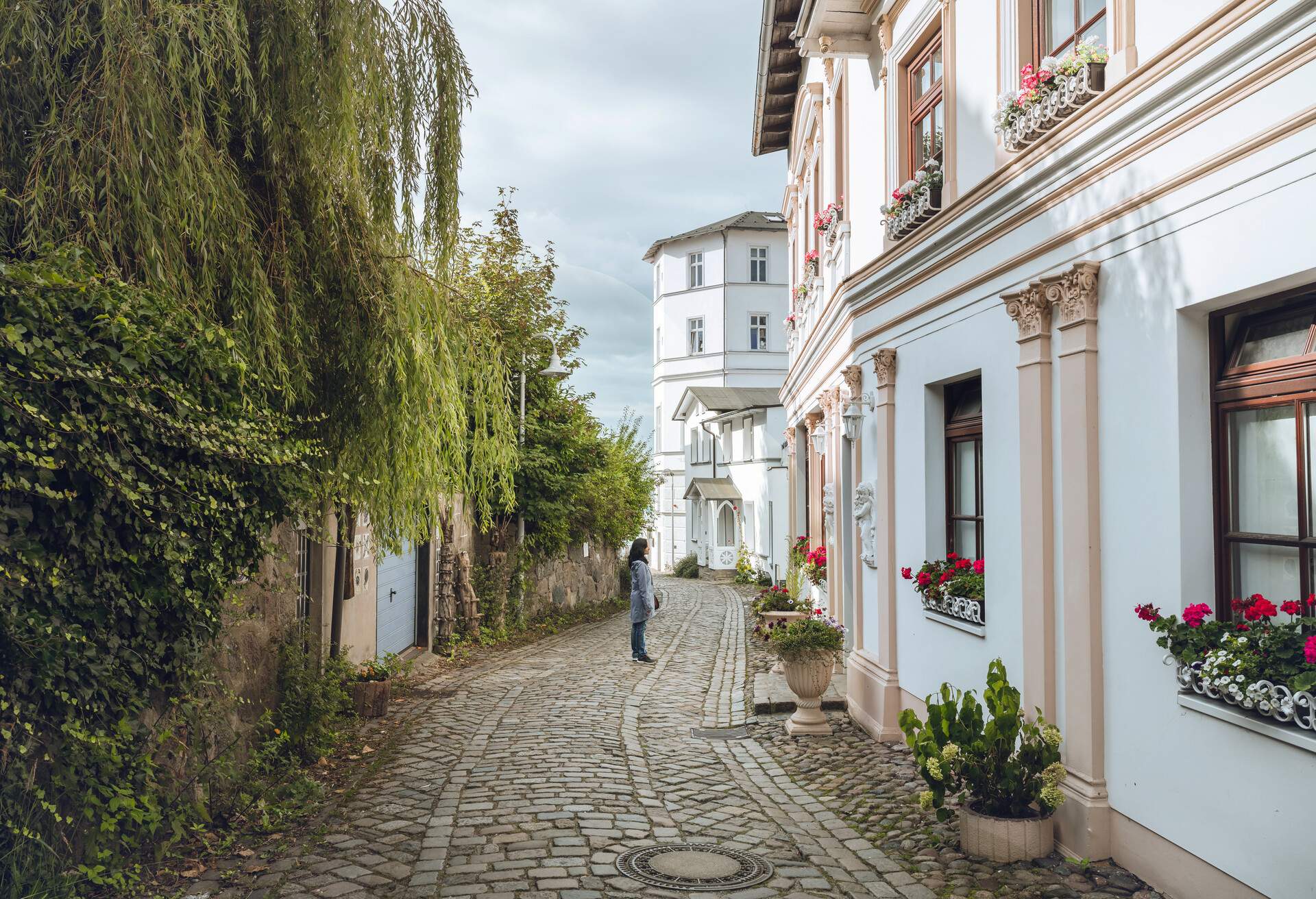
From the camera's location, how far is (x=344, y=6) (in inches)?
246

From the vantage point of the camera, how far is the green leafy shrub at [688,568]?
1430 inches

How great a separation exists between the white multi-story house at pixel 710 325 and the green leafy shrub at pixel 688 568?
2907 millimetres

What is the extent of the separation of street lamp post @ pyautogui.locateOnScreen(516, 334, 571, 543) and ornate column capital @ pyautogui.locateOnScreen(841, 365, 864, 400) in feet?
24.0

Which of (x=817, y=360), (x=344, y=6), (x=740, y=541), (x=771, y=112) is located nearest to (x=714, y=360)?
(x=740, y=541)

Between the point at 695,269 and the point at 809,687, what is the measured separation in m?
36.1

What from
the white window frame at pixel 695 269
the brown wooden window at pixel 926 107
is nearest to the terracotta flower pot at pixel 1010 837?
the brown wooden window at pixel 926 107

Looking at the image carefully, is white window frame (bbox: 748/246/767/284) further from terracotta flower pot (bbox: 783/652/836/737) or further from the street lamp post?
terracotta flower pot (bbox: 783/652/836/737)

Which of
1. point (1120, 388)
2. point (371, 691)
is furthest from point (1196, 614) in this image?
point (371, 691)

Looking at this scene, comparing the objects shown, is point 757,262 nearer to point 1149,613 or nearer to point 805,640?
point 805,640

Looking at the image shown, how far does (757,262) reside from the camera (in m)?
42.8

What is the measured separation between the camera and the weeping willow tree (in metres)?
5.06

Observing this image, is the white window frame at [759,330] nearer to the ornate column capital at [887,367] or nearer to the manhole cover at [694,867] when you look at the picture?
the ornate column capital at [887,367]

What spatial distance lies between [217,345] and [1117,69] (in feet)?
16.5

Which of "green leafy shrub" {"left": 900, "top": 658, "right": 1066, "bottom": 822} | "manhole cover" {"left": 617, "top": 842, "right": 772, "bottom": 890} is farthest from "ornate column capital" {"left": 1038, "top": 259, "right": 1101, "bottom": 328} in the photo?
"manhole cover" {"left": 617, "top": 842, "right": 772, "bottom": 890}
